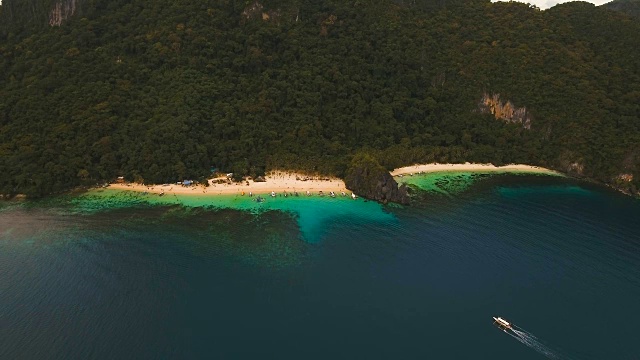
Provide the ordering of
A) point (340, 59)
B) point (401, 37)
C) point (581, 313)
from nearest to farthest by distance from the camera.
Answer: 1. point (581, 313)
2. point (340, 59)
3. point (401, 37)

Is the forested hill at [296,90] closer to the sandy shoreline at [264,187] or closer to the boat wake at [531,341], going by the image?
the sandy shoreline at [264,187]

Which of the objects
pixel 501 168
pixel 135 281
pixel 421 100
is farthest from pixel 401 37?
pixel 135 281

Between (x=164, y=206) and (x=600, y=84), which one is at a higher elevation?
(x=600, y=84)

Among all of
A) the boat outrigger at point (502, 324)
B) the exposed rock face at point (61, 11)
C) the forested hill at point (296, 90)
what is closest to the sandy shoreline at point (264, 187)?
the forested hill at point (296, 90)

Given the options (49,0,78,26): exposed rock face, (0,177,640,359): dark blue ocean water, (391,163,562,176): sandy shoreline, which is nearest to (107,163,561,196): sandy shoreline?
(0,177,640,359): dark blue ocean water

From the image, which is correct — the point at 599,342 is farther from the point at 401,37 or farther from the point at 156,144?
the point at 401,37

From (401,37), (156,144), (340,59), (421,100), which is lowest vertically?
(156,144)

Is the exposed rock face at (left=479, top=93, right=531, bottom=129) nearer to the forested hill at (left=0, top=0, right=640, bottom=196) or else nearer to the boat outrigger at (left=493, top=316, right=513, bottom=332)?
the forested hill at (left=0, top=0, right=640, bottom=196)
